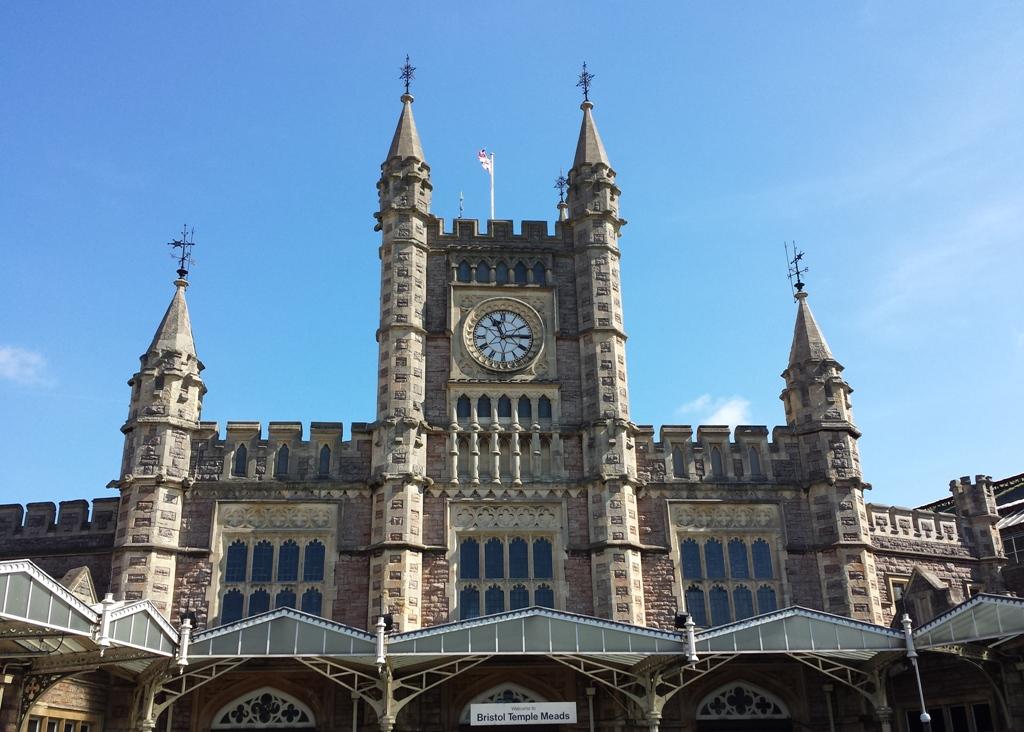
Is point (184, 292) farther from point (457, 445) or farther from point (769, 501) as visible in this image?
point (769, 501)

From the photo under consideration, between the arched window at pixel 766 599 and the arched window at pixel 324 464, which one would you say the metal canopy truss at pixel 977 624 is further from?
the arched window at pixel 324 464

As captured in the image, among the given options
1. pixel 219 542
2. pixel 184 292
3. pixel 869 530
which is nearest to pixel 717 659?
pixel 869 530

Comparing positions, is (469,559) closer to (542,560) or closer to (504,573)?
(504,573)

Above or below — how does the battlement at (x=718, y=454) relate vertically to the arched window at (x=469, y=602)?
above

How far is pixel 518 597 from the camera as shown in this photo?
28109 millimetres

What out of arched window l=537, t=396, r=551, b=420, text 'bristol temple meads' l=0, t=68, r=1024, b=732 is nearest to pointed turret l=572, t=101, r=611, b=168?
text 'bristol temple meads' l=0, t=68, r=1024, b=732

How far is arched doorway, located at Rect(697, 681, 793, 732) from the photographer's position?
27.0 m

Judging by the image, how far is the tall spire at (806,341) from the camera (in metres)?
31.8

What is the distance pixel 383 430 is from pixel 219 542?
5593 millimetres

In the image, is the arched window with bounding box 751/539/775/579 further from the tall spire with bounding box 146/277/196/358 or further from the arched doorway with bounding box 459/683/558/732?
the tall spire with bounding box 146/277/196/358

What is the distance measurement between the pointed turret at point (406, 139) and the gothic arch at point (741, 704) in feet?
63.8

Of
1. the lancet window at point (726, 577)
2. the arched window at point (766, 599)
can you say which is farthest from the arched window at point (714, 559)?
the arched window at point (766, 599)

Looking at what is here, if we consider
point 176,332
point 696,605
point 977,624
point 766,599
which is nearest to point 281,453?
point 176,332

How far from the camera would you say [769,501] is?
29766 millimetres
